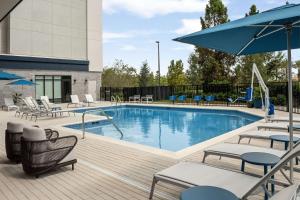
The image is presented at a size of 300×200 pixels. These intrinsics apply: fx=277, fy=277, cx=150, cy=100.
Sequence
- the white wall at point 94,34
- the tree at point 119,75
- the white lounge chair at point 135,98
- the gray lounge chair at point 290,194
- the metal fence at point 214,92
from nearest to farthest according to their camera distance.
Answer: the gray lounge chair at point 290,194, the metal fence at point 214,92, the white lounge chair at point 135,98, the white wall at point 94,34, the tree at point 119,75

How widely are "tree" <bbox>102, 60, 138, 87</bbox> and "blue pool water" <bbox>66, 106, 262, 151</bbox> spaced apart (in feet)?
61.8

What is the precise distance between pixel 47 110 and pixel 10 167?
8890mm

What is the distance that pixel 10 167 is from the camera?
5.47 metres

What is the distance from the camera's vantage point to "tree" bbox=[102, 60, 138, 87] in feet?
118

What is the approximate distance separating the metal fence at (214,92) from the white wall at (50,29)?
5274mm

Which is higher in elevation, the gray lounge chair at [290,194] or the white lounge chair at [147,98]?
the white lounge chair at [147,98]

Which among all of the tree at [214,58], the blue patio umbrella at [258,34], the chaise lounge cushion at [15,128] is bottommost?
the chaise lounge cushion at [15,128]

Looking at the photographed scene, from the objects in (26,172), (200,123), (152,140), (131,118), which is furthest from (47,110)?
(26,172)

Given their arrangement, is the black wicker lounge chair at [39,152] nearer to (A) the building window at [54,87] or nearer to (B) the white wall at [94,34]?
(A) the building window at [54,87]

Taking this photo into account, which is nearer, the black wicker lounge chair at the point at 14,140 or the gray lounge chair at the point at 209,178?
the gray lounge chair at the point at 209,178

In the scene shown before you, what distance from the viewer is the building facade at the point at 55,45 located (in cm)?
2178

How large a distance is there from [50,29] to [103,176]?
22041 mm

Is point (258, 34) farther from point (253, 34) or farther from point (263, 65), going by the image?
point (263, 65)

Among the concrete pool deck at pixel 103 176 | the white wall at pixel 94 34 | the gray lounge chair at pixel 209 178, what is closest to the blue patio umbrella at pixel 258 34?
the gray lounge chair at pixel 209 178
